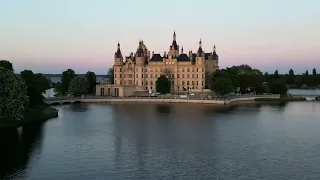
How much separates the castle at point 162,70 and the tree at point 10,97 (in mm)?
49476

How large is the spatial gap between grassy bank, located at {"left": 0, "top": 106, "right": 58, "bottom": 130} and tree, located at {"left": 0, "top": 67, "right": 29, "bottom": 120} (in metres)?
0.80

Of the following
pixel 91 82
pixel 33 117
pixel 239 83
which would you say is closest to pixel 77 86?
pixel 91 82

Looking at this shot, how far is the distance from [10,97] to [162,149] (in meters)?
16.1

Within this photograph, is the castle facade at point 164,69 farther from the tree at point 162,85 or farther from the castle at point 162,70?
the tree at point 162,85

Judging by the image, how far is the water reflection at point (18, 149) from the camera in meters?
25.4

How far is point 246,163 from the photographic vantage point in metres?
27.0

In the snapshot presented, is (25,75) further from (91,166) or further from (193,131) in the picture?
(91,166)

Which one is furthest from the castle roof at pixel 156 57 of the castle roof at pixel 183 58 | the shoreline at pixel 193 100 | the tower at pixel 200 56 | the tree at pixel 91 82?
the shoreline at pixel 193 100

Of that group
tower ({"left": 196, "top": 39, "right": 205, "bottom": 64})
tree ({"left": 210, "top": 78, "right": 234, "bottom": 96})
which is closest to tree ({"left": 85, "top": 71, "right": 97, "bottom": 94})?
tower ({"left": 196, "top": 39, "right": 205, "bottom": 64})

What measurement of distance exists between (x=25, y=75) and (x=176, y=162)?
1570 inches

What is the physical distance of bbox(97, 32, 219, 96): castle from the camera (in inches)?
3661

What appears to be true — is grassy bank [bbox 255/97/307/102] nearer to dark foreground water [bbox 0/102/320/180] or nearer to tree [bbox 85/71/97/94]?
tree [bbox 85/71/97/94]

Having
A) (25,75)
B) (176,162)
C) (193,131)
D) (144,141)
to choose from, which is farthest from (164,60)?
(176,162)

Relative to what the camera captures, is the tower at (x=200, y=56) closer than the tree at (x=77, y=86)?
No
